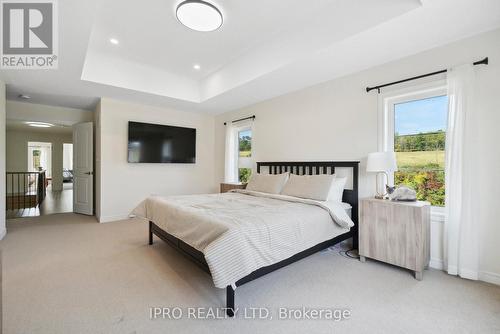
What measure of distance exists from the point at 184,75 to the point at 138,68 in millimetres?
829

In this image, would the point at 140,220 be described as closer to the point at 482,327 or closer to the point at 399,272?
the point at 399,272

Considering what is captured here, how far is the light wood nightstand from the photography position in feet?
7.43

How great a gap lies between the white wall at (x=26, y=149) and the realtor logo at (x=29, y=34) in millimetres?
7855

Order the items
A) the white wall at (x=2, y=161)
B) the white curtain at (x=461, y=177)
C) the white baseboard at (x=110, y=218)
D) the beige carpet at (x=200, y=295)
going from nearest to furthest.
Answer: the beige carpet at (x=200, y=295), the white curtain at (x=461, y=177), the white wall at (x=2, y=161), the white baseboard at (x=110, y=218)

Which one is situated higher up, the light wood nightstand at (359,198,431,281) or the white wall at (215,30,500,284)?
the white wall at (215,30,500,284)

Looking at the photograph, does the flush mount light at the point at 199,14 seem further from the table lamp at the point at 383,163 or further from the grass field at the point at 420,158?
the grass field at the point at 420,158

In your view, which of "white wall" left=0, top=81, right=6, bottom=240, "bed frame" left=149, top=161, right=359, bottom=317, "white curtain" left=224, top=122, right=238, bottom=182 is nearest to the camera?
"bed frame" left=149, top=161, right=359, bottom=317

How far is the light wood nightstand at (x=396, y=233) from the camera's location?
2.27 meters

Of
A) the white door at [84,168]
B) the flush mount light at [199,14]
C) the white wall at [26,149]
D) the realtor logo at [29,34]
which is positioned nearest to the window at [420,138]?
the flush mount light at [199,14]

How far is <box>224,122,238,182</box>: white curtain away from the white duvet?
260 centimetres

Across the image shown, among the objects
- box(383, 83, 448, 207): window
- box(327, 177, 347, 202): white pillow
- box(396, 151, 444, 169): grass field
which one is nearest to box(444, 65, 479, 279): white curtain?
box(383, 83, 448, 207): window

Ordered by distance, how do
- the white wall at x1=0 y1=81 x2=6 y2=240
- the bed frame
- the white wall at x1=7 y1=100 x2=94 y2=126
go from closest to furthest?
the bed frame → the white wall at x1=0 y1=81 x2=6 y2=240 → the white wall at x1=7 y1=100 x2=94 y2=126

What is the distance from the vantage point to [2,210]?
3473 mm

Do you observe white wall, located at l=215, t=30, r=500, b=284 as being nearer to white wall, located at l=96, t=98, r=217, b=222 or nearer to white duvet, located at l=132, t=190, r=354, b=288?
white duvet, located at l=132, t=190, r=354, b=288
